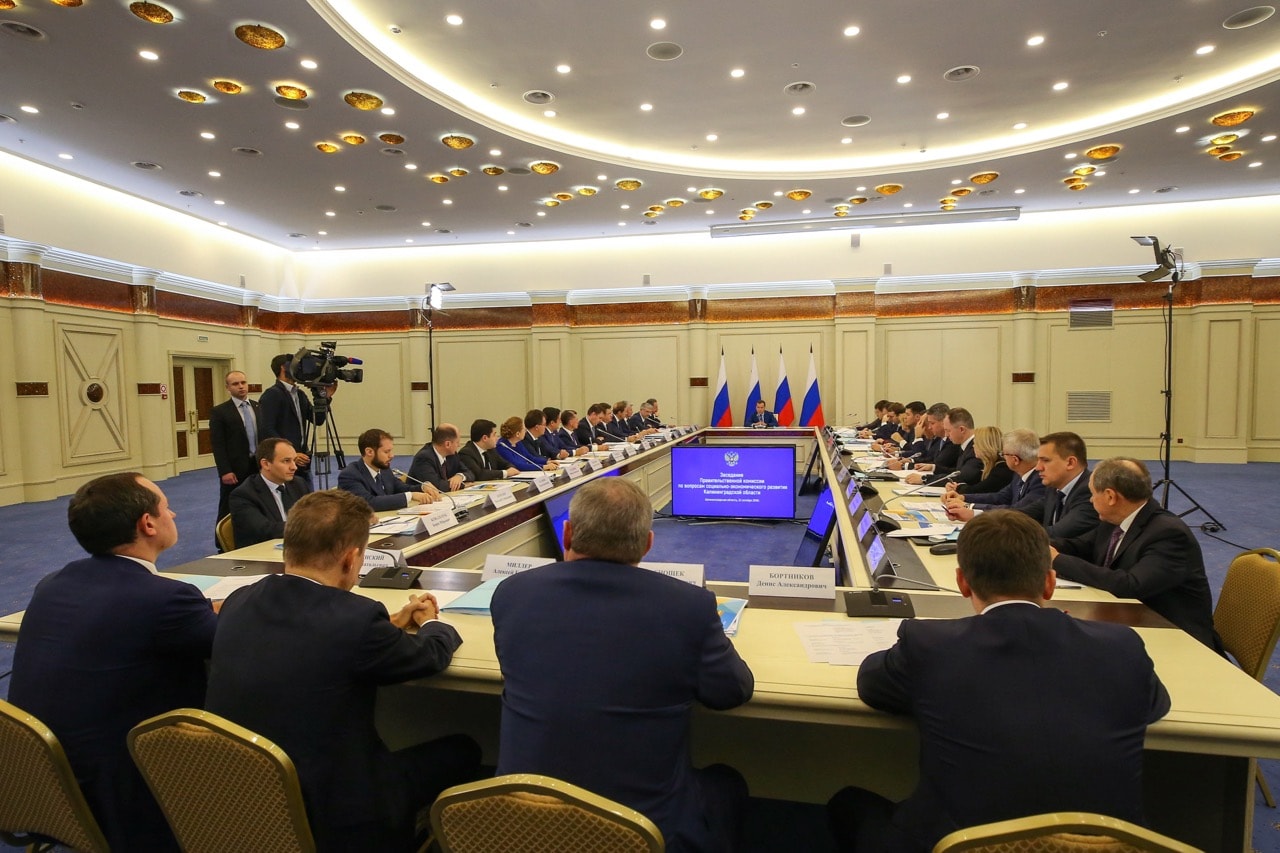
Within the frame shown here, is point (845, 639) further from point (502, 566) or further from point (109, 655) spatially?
point (109, 655)

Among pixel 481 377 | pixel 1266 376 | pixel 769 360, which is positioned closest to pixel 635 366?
pixel 769 360

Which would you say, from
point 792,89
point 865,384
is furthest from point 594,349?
point 792,89

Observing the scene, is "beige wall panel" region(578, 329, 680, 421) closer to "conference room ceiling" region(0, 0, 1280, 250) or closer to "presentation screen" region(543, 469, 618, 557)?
"conference room ceiling" region(0, 0, 1280, 250)

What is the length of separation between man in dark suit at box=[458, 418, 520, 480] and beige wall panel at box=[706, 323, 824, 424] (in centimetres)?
735

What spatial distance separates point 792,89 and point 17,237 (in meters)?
8.77

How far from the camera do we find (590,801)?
90 centimetres

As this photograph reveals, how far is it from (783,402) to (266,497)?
386 inches

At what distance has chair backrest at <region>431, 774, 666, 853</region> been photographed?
2.97 feet

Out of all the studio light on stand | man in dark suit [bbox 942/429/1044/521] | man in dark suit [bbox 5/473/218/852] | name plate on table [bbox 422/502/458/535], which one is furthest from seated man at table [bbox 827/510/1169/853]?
the studio light on stand

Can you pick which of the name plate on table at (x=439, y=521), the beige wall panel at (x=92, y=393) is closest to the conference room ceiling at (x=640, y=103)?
the beige wall panel at (x=92, y=393)

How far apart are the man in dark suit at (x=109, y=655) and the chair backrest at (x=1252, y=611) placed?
2.74m

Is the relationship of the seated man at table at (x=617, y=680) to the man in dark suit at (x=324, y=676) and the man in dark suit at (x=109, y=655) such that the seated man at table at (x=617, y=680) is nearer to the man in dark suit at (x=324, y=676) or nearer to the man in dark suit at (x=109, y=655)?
the man in dark suit at (x=324, y=676)

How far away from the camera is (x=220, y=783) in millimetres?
1164

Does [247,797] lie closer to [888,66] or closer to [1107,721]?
[1107,721]
